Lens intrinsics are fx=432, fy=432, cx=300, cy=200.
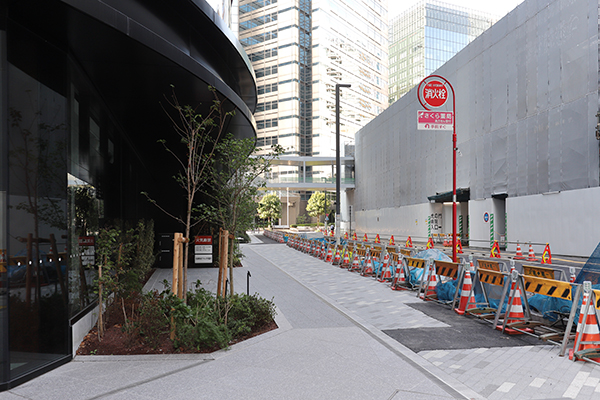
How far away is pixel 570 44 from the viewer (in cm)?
2275

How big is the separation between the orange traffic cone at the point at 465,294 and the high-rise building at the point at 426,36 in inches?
4393

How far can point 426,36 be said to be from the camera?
382 feet

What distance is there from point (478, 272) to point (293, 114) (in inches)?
3413

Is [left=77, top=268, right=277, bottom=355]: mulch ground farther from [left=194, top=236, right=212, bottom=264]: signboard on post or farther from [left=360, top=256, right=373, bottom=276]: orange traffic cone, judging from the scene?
Answer: [left=360, top=256, right=373, bottom=276]: orange traffic cone

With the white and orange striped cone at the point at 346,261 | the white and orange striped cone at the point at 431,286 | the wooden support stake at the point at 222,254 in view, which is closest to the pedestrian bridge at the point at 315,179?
the white and orange striped cone at the point at 346,261

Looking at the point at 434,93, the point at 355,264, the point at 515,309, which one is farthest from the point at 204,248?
the point at 515,309

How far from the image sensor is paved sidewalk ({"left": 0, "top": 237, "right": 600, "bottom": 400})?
4922 millimetres

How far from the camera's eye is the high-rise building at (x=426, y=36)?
117m

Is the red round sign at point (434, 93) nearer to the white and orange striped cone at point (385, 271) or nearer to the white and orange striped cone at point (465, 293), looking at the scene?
the white and orange striped cone at point (385, 271)

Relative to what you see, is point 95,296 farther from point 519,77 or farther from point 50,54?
point 519,77

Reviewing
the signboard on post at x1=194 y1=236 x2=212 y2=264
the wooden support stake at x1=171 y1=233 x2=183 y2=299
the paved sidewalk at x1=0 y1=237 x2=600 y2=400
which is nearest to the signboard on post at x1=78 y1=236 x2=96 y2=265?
the wooden support stake at x1=171 y1=233 x2=183 y2=299

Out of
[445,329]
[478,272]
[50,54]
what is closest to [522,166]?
[478,272]

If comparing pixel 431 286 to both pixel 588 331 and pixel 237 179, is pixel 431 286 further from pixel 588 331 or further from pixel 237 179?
pixel 237 179

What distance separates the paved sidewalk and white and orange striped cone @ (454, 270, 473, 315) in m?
1.12
